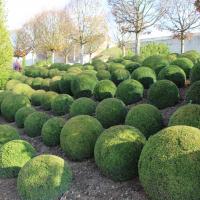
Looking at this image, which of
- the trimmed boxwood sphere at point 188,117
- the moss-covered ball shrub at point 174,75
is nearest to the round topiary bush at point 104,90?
the moss-covered ball shrub at point 174,75

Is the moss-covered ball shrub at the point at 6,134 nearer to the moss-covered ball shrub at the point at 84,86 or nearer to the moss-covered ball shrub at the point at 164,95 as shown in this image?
the moss-covered ball shrub at the point at 164,95

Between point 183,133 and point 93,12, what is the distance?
27623mm

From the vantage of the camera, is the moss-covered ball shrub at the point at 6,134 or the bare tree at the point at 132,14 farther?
the bare tree at the point at 132,14

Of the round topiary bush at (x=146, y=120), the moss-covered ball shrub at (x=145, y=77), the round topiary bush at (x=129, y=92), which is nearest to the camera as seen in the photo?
the round topiary bush at (x=146, y=120)

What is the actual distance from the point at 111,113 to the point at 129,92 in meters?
1.62

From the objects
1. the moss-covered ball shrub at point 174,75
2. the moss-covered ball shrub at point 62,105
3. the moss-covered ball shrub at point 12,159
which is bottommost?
the moss-covered ball shrub at point 12,159

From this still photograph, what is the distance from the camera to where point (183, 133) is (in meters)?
5.10

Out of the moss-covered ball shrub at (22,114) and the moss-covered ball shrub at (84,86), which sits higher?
the moss-covered ball shrub at (84,86)

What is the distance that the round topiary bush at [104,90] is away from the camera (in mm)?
10586

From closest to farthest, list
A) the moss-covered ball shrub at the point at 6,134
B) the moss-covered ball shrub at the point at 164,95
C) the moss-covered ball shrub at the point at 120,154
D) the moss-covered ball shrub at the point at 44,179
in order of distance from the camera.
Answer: the moss-covered ball shrub at the point at 44,179, the moss-covered ball shrub at the point at 120,154, the moss-covered ball shrub at the point at 6,134, the moss-covered ball shrub at the point at 164,95

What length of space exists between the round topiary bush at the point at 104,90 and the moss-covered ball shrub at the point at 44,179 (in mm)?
4526

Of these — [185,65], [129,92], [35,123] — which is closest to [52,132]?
[35,123]

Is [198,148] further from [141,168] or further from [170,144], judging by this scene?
[141,168]

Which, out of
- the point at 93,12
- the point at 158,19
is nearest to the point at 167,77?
the point at 158,19
